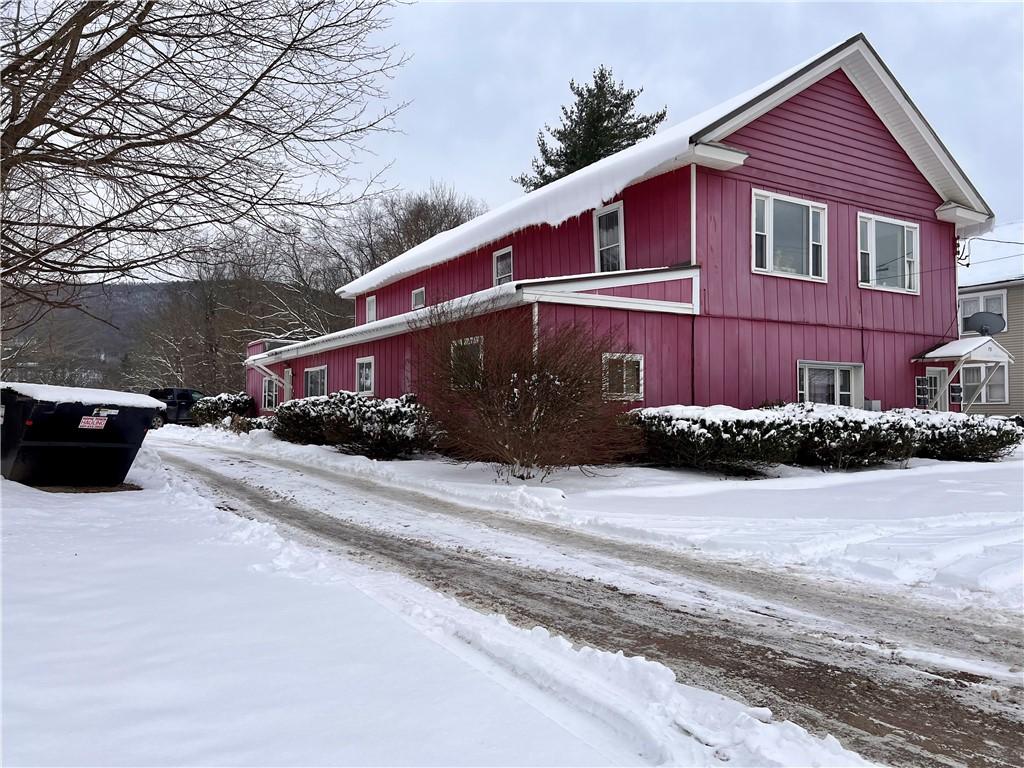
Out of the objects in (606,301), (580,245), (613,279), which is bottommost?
(606,301)

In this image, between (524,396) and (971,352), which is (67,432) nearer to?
(524,396)

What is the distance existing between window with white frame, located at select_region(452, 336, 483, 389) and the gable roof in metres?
5.89

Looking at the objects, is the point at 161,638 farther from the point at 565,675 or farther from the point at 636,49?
the point at 636,49

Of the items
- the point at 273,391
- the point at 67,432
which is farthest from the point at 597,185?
the point at 273,391

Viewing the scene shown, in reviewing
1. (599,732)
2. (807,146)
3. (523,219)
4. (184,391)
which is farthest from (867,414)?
(184,391)

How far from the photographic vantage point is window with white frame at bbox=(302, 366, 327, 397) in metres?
21.0

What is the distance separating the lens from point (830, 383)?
15641 mm

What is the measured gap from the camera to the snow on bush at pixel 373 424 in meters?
13.1

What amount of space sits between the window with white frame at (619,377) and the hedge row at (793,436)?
2.22 ft

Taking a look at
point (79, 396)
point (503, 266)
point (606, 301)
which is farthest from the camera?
point (503, 266)

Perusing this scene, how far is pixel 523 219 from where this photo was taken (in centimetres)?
Answer: 1689

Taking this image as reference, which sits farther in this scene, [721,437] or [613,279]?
[613,279]

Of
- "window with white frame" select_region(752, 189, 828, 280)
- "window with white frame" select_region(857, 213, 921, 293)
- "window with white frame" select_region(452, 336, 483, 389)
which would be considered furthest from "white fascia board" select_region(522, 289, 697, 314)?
"window with white frame" select_region(857, 213, 921, 293)

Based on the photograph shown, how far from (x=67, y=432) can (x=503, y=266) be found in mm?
12259
